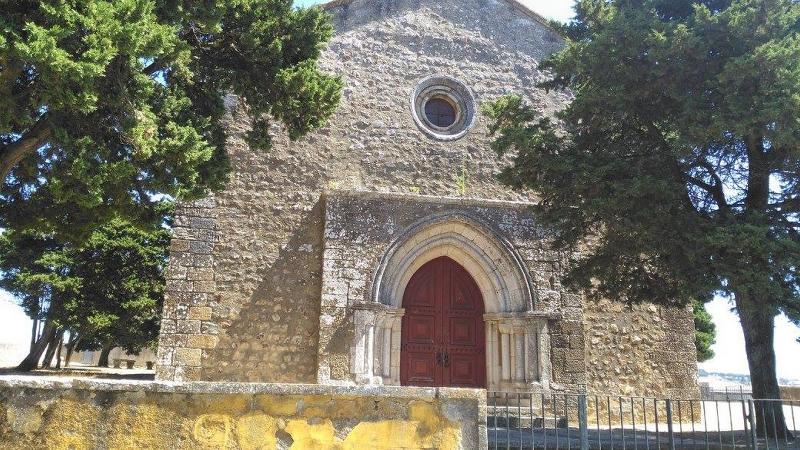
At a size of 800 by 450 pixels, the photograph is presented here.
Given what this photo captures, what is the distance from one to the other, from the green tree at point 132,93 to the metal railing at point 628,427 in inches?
150

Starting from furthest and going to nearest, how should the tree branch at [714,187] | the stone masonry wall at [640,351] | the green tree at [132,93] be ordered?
the stone masonry wall at [640,351] < the tree branch at [714,187] < the green tree at [132,93]

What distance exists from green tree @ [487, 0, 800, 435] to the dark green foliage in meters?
16.4

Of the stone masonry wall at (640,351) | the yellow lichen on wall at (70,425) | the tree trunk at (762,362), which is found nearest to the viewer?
A: the yellow lichen on wall at (70,425)

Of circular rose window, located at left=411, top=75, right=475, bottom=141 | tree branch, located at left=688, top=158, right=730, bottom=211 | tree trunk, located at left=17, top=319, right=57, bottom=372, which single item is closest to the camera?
tree branch, located at left=688, top=158, right=730, bottom=211

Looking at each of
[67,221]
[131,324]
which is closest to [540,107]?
[67,221]

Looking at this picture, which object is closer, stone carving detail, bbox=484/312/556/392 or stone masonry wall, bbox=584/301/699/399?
stone carving detail, bbox=484/312/556/392

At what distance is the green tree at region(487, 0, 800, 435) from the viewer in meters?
6.71

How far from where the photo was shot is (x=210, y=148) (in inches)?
A: 249

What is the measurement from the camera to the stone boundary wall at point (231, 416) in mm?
4113

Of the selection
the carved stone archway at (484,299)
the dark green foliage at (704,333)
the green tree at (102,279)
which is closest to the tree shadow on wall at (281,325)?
the carved stone archway at (484,299)

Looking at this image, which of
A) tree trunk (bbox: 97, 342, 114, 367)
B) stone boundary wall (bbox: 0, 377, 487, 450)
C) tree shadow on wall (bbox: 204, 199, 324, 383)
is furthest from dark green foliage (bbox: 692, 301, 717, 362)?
stone boundary wall (bbox: 0, 377, 487, 450)

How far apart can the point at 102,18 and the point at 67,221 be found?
9.46ft

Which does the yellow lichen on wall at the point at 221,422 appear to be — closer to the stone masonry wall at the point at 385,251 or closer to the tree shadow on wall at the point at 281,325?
the stone masonry wall at the point at 385,251

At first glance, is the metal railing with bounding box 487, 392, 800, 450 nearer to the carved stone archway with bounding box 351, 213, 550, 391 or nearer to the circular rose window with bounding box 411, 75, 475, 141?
the carved stone archway with bounding box 351, 213, 550, 391
